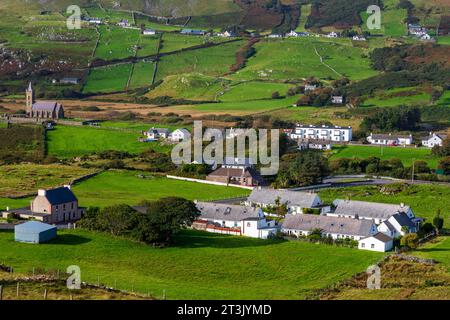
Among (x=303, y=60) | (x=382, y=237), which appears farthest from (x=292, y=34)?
(x=382, y=237)

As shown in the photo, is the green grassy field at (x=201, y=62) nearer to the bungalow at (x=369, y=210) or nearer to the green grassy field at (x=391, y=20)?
the green grassy field at (x=391, y=20)

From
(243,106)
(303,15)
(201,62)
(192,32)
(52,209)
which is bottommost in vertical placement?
(52,209)

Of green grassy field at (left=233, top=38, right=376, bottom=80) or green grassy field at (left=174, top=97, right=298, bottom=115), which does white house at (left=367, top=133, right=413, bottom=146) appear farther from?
green grassy field at (left=233, top=38, right=376, bottom=80)

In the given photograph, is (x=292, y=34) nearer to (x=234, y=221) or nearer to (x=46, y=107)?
(x=46, y=107)

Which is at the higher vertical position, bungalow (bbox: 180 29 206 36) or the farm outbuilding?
bungalow (bbox: 180 29 206 36)

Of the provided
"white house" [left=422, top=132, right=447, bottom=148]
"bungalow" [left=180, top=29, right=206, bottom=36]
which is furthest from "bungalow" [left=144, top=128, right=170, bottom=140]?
"bungalow" [left=180, top=29, right=206, bottom=36]

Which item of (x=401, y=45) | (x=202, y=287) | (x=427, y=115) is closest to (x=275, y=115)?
(x=427, y=115)
